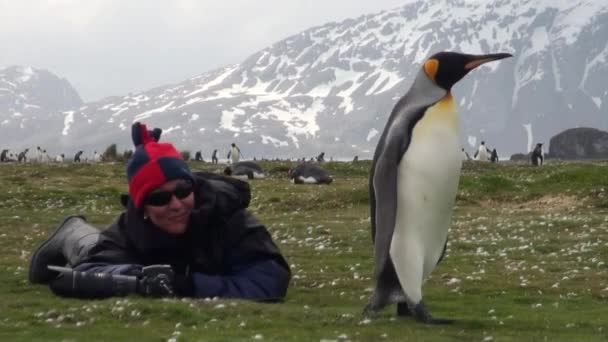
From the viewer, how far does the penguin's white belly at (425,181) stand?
8.66 meters

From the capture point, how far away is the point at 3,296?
9859mm

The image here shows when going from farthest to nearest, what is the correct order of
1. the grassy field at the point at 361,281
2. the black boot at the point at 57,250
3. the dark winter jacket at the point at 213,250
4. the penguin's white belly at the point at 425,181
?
the black boot at the point at 57,250
the dark winter jacket at the point at 213,250
the penguin's white belly at the point at 425,181
the grassy field at the point at 361,281

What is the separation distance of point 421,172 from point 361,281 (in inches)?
112

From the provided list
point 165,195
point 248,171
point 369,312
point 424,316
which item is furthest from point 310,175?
point 424,316

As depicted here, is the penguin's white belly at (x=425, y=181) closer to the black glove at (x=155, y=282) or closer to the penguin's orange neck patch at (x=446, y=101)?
the penguin's orange neck patch at (x=446, y=101)

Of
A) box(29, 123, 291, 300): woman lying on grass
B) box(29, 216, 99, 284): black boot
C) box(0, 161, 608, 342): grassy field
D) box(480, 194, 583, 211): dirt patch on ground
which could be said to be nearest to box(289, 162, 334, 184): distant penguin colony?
box(0, 161, 608, 342): grassy field

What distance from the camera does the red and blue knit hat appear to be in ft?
28.3

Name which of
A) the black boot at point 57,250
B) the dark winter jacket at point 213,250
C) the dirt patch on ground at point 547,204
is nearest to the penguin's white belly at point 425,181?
the dark winter jacket at point 213,250

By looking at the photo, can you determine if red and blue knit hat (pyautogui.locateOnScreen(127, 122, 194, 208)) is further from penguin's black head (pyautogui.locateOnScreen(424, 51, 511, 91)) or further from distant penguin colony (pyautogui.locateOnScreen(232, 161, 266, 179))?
distant penguin colony (pyautogui.locateOnScreen(232, 161, 266, 179))

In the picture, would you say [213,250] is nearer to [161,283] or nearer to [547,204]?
[161,283]

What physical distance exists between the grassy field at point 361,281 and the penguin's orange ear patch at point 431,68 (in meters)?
2.23

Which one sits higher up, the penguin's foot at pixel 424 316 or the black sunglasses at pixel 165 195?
the black sunglasses at pixel 165 195

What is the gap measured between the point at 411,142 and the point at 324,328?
2.13 m

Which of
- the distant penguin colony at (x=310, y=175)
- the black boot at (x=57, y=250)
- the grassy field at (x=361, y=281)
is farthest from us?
the distant penguin colony at (x=310, y=175)
